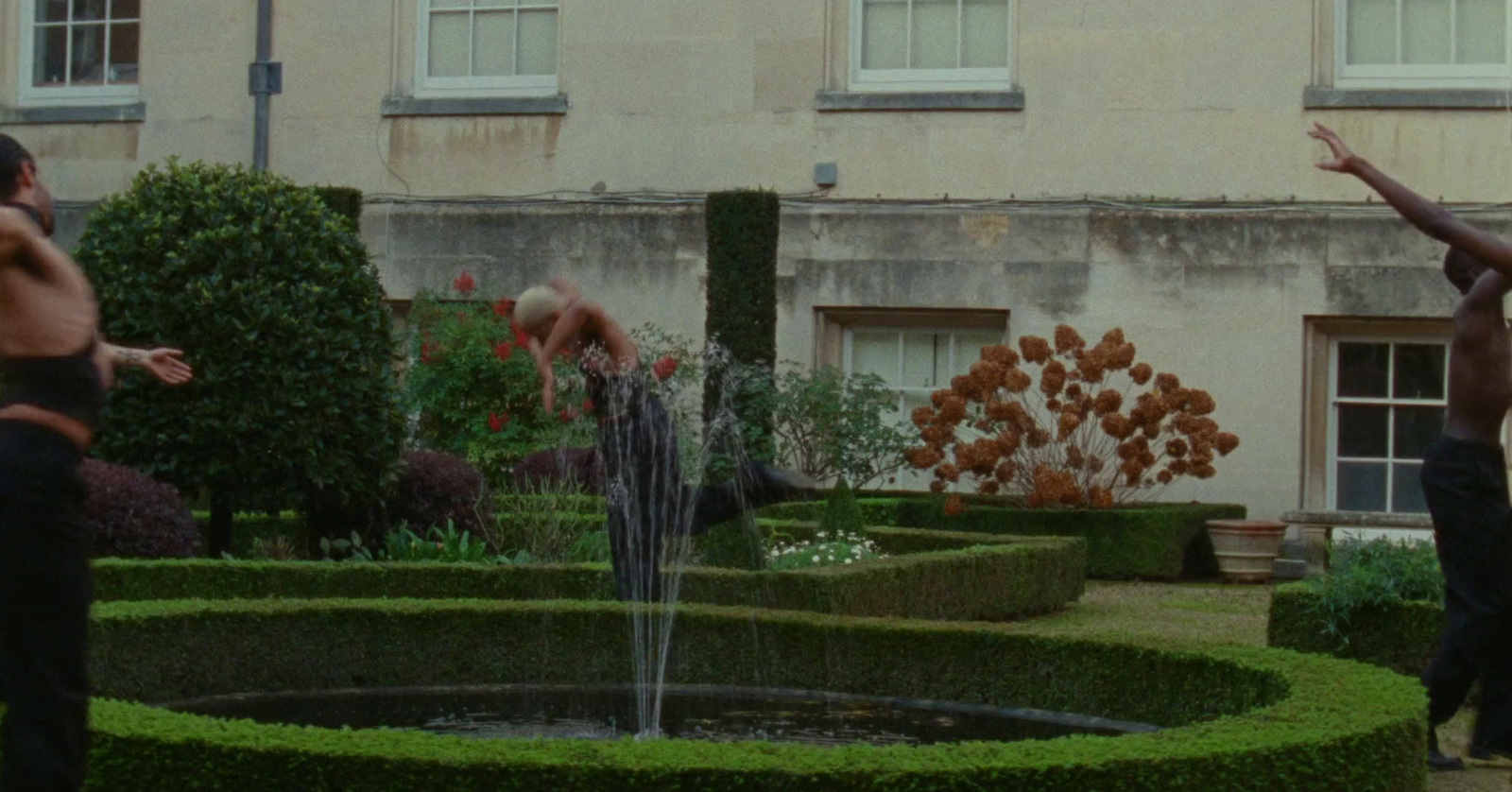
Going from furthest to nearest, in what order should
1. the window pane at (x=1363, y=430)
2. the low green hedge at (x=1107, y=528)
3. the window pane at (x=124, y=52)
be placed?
the window pane at (x=124, y=52)
the window pane at (x=1363, y=430)
the low green hedge at (x=1107, y=528)

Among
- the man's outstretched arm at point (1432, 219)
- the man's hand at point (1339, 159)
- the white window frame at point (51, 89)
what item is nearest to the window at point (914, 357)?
the white window frame at point (51, 89)

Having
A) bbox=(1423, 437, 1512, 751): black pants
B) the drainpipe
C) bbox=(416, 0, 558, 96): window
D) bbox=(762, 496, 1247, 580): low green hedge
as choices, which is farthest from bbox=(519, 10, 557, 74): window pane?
bbox=(1423, 437, 1512, 751): black pants

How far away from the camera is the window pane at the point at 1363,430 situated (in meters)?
17.6

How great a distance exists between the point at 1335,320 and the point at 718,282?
493cm

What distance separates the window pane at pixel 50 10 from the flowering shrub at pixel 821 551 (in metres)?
11.1

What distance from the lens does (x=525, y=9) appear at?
19656 mm

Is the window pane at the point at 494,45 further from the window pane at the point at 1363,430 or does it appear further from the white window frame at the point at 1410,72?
the window pane at the point at 1363,430

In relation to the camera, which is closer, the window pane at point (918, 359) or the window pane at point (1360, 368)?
the window pane at point (1360, 368)

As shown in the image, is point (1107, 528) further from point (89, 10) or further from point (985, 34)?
point (89, 10)

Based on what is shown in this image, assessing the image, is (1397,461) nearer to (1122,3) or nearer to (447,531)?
(1122,3)

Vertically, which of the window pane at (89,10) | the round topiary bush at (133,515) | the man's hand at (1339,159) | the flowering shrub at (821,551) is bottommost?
the flowering shrub at (821,551)

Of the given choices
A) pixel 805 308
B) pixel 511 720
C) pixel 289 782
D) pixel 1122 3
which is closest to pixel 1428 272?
pixel 1122 3

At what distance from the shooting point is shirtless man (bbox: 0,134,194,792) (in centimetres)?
498

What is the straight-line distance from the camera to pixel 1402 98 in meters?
17.2
